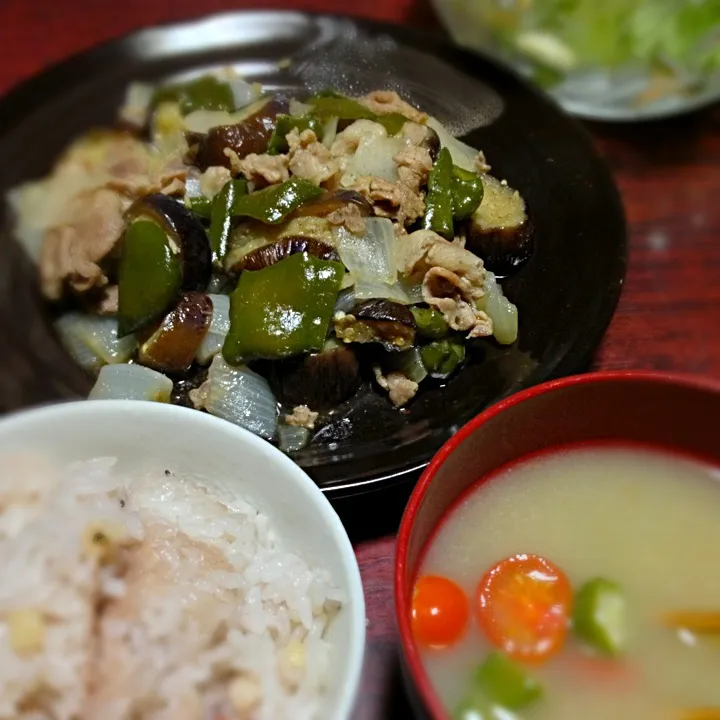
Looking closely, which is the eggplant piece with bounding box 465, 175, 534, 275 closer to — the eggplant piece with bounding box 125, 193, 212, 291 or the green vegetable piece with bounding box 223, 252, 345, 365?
the green vegetable piece with bounding box 223, 252, 345, 365

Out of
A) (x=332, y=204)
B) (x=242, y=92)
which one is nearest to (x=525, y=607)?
(x=332, y=204)

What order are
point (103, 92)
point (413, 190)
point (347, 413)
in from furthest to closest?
point (103, 92), point (413, 190), point (347, 413)

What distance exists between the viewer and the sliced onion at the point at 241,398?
6.24 feet

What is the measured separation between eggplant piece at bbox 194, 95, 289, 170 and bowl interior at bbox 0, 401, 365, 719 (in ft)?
3.53

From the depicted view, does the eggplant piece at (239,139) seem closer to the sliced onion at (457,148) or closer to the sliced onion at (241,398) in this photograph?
the sliced onion at (457,148)

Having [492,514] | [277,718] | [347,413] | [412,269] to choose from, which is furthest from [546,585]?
[412,269]

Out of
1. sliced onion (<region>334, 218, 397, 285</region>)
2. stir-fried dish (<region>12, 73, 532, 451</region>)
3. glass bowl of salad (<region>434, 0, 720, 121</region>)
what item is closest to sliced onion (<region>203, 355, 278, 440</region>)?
stir-fried dish (<region>12, 73, 532, 451</region>)

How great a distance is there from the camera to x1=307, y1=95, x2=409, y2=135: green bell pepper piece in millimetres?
2303

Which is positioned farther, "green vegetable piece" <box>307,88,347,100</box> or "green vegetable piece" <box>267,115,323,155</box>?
"green vegetable piece" <box>307,88,347,100</box>

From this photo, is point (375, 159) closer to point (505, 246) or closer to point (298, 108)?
point (298, 108)

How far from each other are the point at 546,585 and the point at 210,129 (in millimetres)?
1665

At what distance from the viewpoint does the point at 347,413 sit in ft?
6.41

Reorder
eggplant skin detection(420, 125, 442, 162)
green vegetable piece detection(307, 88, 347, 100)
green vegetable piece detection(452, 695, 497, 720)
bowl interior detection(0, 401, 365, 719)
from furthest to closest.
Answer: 1. green vegetable piece detection(307, 88, 347, 100)
2. eggplant skin detection(420, 125, 442, 162)
3. bowl interior detection(0, 401, 365, 719)
4. green vegetable piece detection(452, 695, 497, 720)

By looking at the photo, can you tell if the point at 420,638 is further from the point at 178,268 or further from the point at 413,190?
the point at 413,190
